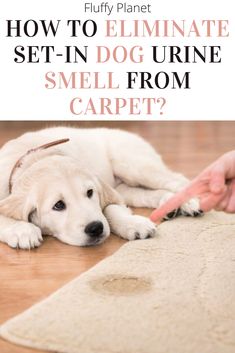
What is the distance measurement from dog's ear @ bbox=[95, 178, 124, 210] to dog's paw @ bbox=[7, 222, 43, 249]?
0.32 metres

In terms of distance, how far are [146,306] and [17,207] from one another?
0.91m

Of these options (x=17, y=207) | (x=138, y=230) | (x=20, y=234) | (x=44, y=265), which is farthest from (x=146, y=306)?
(x=17, y=207)

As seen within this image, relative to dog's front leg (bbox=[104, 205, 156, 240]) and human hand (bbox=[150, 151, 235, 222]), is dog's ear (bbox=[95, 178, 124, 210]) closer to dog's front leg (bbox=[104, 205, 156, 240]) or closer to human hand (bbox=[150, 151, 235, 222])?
dog's front leg (bbox=[104, 205, 156, 240])

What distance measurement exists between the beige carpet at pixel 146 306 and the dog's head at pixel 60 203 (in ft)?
0.60

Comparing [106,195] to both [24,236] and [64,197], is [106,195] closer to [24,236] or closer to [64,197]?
[64,197]

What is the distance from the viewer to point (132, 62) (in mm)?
3654

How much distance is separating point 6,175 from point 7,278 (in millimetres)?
717

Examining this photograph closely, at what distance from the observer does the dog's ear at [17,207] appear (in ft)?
8.52

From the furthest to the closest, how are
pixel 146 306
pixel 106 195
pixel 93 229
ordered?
pixel 106 195, pixel 93 229, pixel 146 306

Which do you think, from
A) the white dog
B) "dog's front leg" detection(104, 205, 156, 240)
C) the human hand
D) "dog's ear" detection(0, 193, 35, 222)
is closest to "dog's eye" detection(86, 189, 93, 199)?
the white dog

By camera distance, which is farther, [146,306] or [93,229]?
[93,229]

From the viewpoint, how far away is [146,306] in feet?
6.15

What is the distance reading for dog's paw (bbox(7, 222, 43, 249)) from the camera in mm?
2508

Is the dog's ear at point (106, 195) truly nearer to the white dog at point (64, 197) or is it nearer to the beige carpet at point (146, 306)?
the white dog at point (64, 197)
